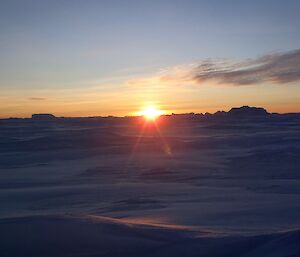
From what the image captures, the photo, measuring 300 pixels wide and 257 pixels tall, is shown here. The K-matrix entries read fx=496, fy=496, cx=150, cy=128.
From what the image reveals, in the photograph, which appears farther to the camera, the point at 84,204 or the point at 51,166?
the point at 51,166

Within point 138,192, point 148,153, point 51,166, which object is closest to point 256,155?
point 148,153

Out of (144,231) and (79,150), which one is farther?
(79,150)

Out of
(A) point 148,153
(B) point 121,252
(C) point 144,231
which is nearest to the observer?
(B) point 121,252

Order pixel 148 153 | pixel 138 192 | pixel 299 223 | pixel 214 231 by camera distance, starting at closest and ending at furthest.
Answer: pixel 214 231 < pixel 299 223 < pixel 138 192 < pixel 148 153

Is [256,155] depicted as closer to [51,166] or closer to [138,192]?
[51,166]

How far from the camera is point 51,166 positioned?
57.4ft

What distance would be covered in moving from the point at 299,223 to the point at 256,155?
12.3 m

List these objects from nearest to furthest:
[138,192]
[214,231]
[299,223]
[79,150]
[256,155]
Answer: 1. [214,231]
2. [299,223]
3. [138,192]
4. [256,155]
5. [79,150]

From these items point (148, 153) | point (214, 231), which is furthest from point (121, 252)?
point (148, 153)

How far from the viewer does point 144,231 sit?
6352 mm

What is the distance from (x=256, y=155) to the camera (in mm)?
19641

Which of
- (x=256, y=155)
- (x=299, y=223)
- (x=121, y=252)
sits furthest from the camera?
(x=256, y=155)

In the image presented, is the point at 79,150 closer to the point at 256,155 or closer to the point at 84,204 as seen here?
the point at 256,155

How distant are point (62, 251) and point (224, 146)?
66.3 ft
